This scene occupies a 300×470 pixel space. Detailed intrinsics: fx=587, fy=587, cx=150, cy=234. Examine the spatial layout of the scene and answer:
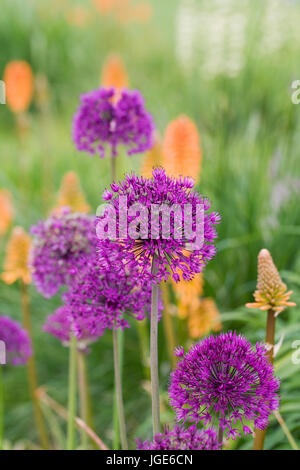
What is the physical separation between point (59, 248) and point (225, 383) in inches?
22.5

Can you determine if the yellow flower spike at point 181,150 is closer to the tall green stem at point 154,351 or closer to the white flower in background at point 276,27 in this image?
the tall green stem at point 154,351

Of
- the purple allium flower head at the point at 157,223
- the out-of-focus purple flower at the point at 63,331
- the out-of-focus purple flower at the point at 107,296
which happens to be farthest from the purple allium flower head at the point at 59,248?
the purple allium flower head at the point at 157,223

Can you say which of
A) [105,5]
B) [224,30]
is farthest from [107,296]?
[105,5]

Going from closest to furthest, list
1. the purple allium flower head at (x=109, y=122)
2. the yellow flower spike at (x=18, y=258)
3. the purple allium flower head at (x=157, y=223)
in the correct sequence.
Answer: the purple allium flower head at (x=157, y=223)
the purple allium flower head at (x=109, y=122)
the yellow flower spike at (x=18, y=258)

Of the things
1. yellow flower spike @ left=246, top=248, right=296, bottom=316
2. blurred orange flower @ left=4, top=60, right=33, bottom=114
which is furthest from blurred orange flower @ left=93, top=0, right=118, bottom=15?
yellow flower spike @ left=246, top=248, right=296, bottom=316

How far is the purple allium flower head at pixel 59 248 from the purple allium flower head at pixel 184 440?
1.56ft

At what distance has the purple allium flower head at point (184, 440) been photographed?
0.93m

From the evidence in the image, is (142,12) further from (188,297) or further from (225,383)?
(225,383)

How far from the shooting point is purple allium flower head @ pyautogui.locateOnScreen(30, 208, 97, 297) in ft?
4.45

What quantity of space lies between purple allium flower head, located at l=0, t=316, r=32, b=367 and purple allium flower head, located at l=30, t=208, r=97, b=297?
34cm

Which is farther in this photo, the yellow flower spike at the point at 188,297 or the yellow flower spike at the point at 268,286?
the yellow flower spike at the point at 188,297

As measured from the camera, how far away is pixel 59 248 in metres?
1.36
